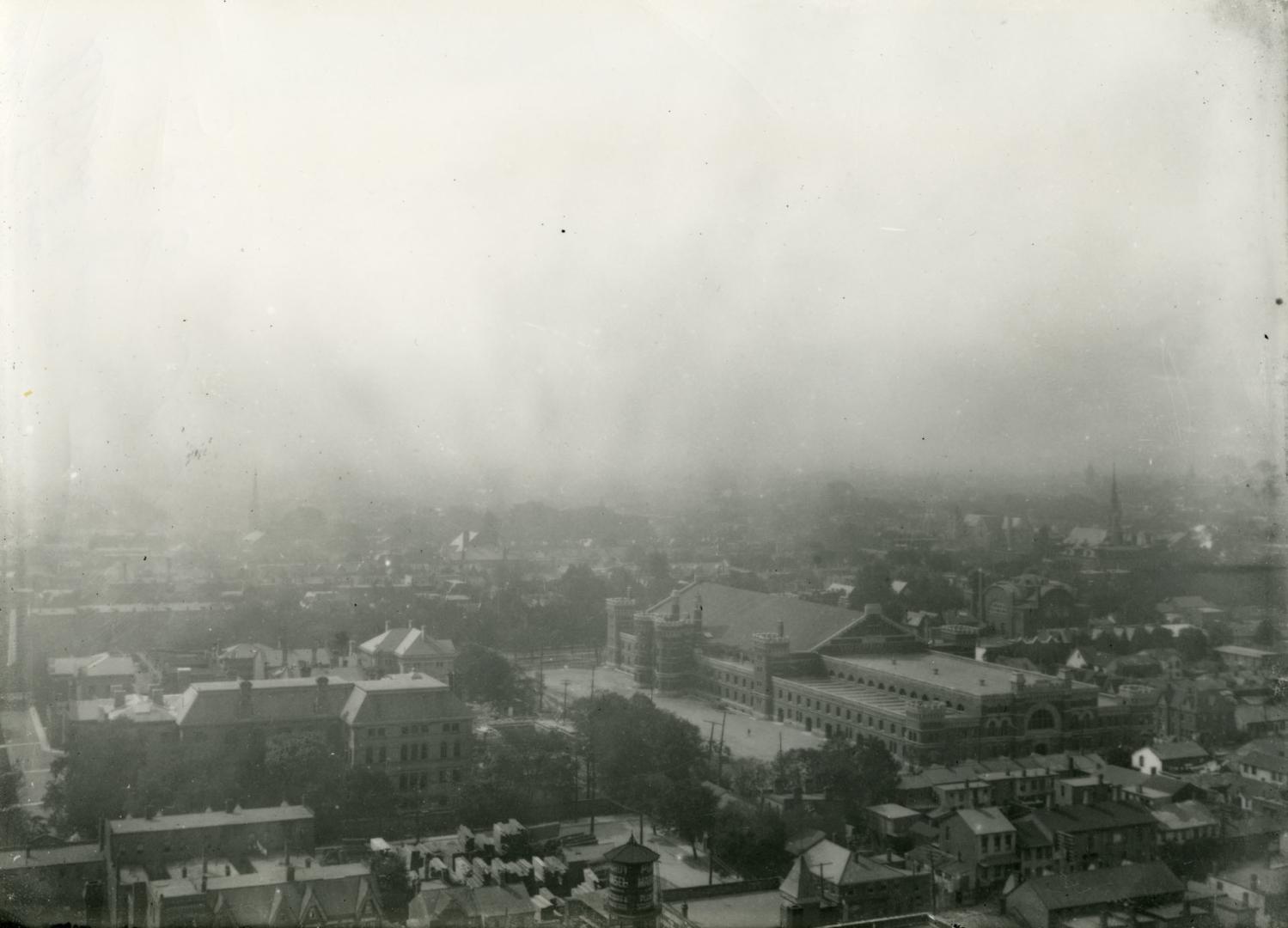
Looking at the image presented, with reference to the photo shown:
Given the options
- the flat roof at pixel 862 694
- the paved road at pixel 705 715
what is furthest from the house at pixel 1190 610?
the paved road at pixel 705 715

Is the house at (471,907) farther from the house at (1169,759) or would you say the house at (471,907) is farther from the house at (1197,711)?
the house at (1197,711)

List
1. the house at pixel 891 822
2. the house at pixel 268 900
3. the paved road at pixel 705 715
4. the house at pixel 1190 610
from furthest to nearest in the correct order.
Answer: the house at pixel 1190 610 < the paved road at pixel 705 715 < the house at pixel 891 822 < the house at pixel 268 900

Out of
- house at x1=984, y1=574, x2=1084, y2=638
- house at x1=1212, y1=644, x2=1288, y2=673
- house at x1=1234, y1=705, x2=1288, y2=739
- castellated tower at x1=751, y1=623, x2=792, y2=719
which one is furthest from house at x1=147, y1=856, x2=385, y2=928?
house at x1=1212, y1=644, x2=1288, y2=673

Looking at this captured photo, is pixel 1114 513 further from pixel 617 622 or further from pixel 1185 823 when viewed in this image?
pixel 617 622

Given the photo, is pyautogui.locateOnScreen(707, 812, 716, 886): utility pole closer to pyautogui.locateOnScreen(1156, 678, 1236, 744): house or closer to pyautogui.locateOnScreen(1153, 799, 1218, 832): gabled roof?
pyautogui.locateOnScreen(1153, 799, 1218, 832): gabled roof

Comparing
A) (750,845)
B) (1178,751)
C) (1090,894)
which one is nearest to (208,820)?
(750,845)
